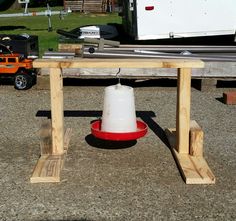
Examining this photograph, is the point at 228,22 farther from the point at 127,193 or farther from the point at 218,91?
the point at 127,193

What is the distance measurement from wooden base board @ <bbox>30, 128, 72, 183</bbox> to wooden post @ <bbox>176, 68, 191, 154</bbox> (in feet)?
4.04

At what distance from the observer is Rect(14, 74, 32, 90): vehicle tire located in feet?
28.4

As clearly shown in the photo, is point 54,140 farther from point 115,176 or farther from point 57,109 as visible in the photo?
point 115,176

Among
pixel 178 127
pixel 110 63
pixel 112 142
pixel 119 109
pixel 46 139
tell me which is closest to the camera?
pixel 110 63

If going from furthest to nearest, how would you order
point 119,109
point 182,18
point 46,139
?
point 182,18 < point 46,139 < point 119,109

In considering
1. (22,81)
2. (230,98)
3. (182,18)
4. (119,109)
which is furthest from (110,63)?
(182,18)

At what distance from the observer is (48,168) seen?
464 cm

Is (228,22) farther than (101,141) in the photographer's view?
Yes

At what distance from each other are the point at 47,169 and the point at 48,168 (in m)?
0.03

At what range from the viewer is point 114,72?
8.59 metres

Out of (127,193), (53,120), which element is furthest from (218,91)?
(127,193)

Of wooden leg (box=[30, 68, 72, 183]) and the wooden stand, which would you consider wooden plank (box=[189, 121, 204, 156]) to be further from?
wooden leg (box=[30, 68, 72, 183])

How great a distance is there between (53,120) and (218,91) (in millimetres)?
4381

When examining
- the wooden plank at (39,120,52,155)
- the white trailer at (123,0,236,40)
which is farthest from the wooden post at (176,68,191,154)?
the white trailer at (123,0,236,40)
